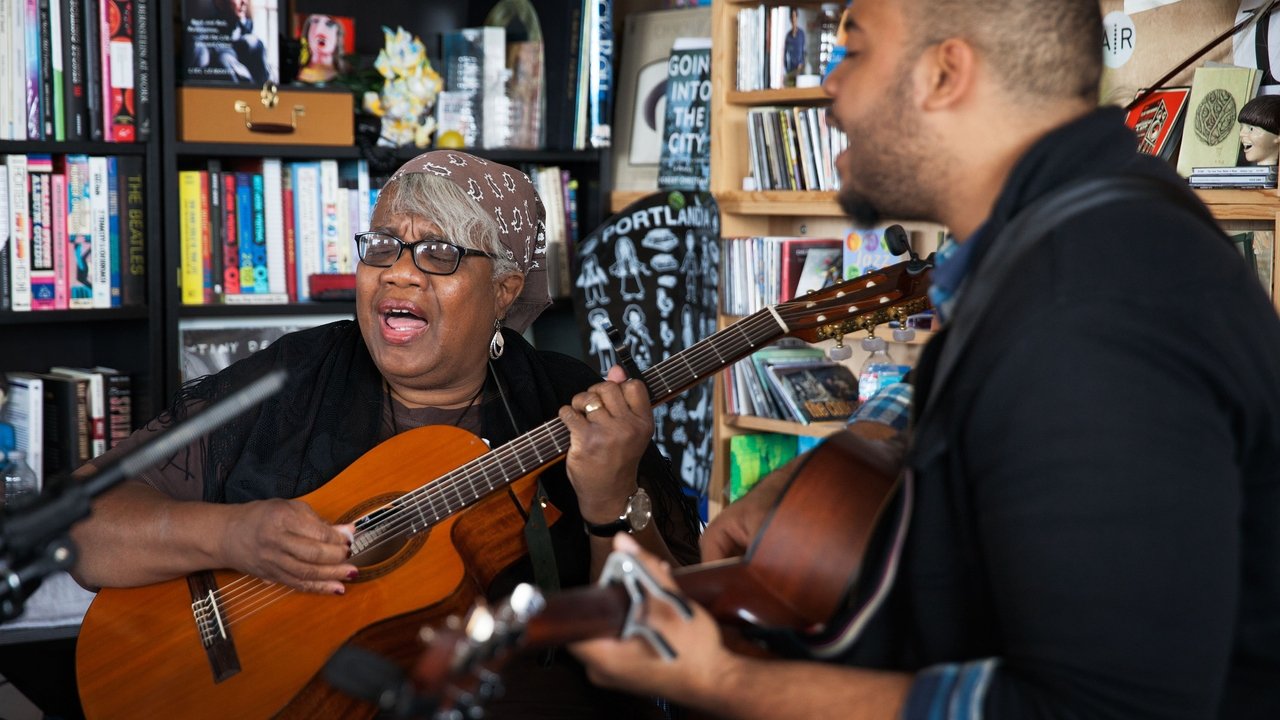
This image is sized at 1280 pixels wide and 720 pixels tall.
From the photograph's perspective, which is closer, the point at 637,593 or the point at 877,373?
the point at 637,593

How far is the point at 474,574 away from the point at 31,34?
1894 mm

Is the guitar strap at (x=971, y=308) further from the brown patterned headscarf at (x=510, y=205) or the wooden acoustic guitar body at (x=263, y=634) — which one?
the brown patterned headscarf at (x=510, y=205)

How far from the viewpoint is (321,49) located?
3.34 metres

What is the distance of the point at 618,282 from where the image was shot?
3.40m

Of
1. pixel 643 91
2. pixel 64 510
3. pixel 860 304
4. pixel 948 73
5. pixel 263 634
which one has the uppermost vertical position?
pixel 643 91

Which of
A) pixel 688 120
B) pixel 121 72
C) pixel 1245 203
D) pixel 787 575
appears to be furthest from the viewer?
pixel 688 120

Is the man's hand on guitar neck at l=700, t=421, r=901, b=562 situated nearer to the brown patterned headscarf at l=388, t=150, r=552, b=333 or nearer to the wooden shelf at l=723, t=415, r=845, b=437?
the brown patterned headscarf at l=388, t=150, r=552, b=333

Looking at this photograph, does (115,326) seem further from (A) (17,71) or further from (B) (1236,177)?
(B) (1236,177)

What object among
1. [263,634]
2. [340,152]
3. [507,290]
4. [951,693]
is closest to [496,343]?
[507,290]

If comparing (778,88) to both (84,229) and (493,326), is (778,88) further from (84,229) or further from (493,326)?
(84,229)

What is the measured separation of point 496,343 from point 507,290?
96 mm

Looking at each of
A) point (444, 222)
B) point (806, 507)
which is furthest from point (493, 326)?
point (806, 507)

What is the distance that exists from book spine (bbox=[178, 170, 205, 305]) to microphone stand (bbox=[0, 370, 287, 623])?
7.50 feet

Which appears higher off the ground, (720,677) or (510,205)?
(510,205)
